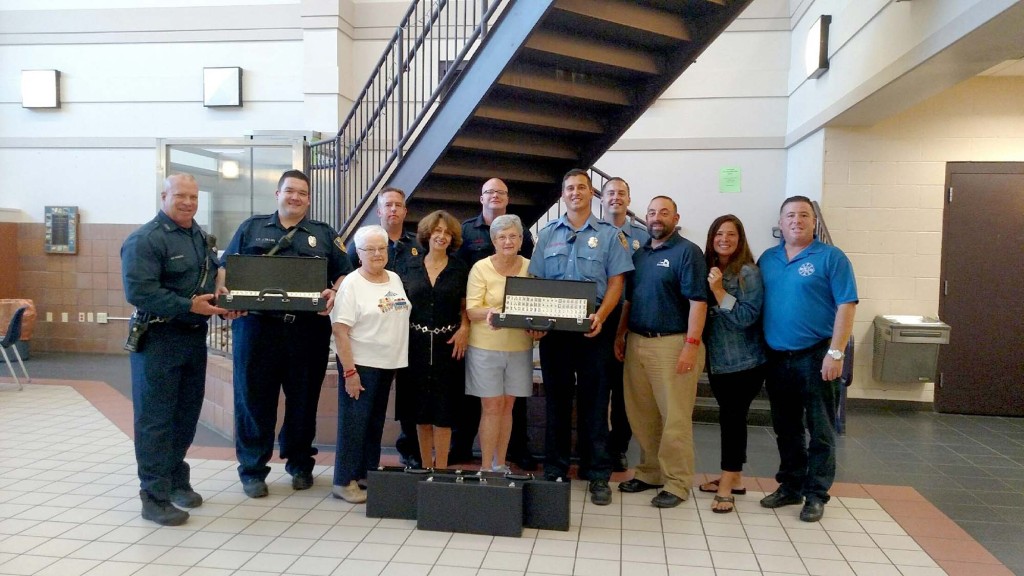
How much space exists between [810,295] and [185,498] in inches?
133

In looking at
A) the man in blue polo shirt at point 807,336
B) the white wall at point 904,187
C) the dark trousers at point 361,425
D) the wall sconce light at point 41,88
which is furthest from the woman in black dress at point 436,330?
the wall sconce light at point 41,88

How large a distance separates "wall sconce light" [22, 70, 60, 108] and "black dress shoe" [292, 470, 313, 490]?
7.19 m

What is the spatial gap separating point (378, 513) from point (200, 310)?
1.32 m

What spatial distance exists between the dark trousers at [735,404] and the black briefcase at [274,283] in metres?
Answer: 2.15

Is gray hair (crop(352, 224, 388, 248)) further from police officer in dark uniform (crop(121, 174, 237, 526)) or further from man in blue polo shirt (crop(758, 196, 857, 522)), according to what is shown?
man in blue polo shirt (crop(758, 196, 857, 522))

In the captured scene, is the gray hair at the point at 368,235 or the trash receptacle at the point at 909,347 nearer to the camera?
the gray hair at the point at 368,235

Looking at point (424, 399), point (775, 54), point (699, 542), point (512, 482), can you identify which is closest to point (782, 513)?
point (699, 542)

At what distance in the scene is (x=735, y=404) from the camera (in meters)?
3.52

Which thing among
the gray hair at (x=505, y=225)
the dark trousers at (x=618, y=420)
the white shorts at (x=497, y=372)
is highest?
the gray hair at (x=505, y=225)

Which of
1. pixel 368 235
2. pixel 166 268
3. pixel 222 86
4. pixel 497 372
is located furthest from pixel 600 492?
pixel 222 86

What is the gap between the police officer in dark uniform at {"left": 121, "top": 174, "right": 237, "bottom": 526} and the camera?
3.08 meters

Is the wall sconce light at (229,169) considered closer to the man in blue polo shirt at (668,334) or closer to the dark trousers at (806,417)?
the man in blue polo shirt at (668,334)

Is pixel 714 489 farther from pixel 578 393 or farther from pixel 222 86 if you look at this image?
pixel 222 86

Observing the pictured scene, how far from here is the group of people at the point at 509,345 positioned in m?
3.30
